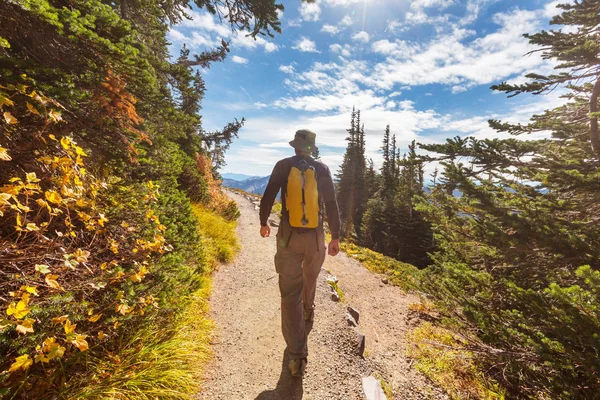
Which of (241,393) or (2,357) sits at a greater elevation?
(2,357)

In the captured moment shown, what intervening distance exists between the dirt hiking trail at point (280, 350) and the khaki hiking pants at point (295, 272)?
534mm

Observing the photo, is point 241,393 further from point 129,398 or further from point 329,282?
point 329,282

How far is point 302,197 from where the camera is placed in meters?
3.38

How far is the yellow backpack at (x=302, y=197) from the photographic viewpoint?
3.38 m

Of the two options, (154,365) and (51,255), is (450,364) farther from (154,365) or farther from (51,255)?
(51,255)

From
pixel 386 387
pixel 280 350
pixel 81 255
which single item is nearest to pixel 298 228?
pixel 280 350

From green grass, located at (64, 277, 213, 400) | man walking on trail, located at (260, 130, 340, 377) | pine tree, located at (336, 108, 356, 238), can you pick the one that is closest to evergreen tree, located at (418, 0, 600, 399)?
man walking on trail, located at (260, 130, 340, 377)

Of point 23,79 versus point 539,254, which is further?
point 539,254

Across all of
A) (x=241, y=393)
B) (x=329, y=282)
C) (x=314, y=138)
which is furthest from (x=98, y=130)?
(x=329, y=282)

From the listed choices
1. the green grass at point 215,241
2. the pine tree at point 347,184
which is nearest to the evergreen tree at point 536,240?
the green grass at point 215,241

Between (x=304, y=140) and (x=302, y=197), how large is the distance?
868mm

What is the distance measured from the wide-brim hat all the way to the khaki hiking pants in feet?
3.68

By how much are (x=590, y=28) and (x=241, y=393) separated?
8488mm

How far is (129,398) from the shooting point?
Answer: 8.06ft
